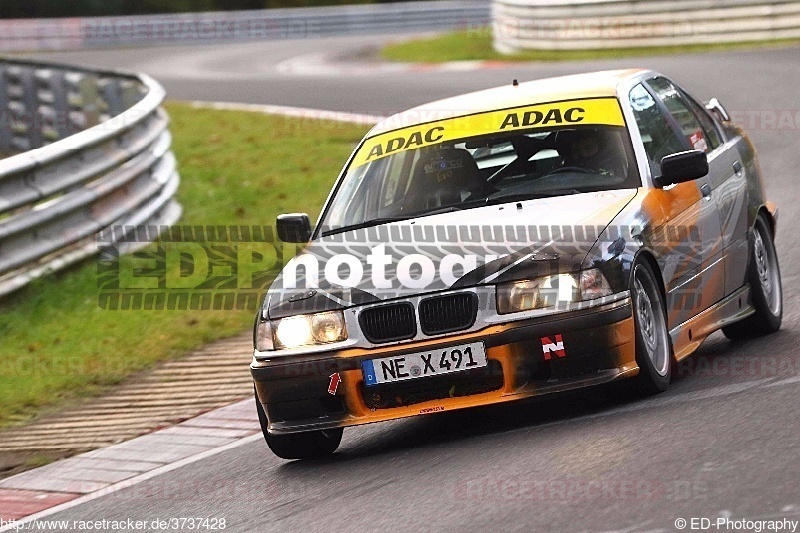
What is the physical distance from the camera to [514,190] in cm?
754

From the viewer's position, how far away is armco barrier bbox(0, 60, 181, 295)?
1126 cm

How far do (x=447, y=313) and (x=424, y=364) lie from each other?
0.78 ft

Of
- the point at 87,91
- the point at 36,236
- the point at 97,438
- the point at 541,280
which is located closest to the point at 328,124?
the point at 87,91

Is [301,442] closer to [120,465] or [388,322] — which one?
[388,322]

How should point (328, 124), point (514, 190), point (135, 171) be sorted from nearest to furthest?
point (514, 190) < point (135, 171) < point (328, 124)

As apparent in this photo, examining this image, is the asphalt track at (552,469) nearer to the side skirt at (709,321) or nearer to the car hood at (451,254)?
the side skirt at (709,321)

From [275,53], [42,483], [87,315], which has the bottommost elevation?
[275,53]

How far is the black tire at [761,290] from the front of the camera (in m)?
8.41

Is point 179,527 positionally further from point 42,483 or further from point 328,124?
point 328,124

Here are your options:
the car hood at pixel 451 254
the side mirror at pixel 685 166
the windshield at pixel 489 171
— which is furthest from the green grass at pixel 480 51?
the car hood at pixel 451 254

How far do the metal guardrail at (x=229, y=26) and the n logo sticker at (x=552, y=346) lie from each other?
38.2 m

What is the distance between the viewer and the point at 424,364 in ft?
21.6

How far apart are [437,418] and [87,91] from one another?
36.8 ft

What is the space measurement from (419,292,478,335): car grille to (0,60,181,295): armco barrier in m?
5.13
